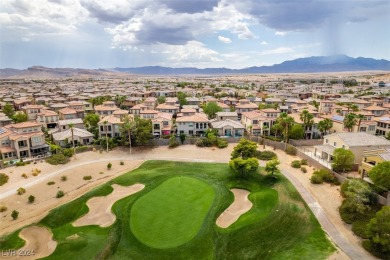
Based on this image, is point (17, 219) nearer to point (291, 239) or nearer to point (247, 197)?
point (247, 197)

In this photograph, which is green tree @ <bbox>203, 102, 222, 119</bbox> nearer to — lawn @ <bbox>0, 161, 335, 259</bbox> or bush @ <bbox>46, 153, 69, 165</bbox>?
lawn @ <bbox>0, 161, 335, 259</bbox>

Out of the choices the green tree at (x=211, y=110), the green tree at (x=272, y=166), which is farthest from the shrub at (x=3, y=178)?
the green tree at (x=211, y=110)

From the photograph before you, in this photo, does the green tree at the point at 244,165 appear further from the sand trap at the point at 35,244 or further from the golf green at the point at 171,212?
the sand trap at the point at 35,244

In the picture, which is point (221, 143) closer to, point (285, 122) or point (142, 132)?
point (285, 122)

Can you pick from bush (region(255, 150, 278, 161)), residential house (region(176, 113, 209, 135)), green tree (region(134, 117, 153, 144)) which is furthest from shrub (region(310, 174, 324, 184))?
green tree (region(134, 117, 153, 144))

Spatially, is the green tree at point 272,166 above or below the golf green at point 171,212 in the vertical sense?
above

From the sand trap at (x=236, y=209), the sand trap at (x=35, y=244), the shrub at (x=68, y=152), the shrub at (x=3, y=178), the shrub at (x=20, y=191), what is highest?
the shrub at (x=68, y=152)
